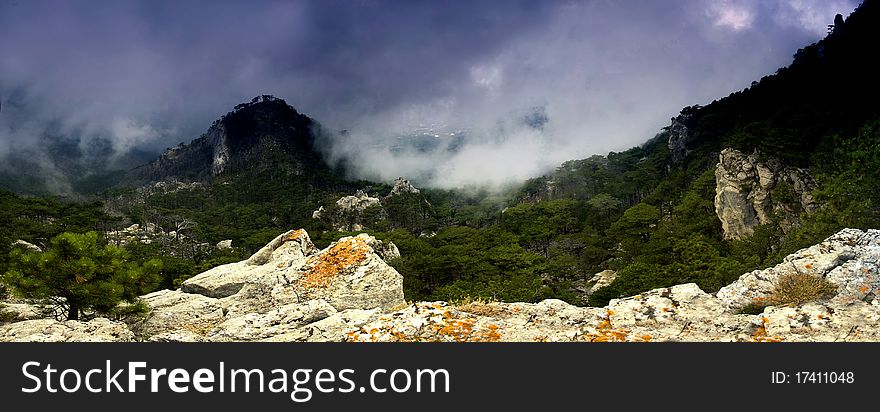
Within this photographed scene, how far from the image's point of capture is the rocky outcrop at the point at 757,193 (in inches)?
1727

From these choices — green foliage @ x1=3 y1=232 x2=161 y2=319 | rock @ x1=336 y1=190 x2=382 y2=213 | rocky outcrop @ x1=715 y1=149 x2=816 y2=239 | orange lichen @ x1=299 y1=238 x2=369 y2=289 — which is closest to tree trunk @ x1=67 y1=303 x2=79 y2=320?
green foliage @ x1=3 y1=232 x2=161 y2=319

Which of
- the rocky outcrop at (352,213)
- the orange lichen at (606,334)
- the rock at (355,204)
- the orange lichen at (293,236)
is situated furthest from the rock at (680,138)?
the orange lichen at (606,334)

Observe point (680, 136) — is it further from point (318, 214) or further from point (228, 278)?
point (228, 278)

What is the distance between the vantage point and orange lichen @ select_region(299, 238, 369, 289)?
14359mm

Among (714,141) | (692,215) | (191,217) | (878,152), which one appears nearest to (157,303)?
(878,152)

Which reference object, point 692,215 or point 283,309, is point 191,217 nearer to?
point 692,215

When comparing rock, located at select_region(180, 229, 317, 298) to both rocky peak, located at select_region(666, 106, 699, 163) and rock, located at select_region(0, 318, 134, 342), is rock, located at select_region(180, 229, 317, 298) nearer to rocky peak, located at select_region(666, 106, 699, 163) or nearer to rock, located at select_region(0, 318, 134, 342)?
rock, located at select_region(0, 318, 134, 342)

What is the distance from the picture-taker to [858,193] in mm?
26328

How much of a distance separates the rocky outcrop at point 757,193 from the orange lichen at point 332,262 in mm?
41018

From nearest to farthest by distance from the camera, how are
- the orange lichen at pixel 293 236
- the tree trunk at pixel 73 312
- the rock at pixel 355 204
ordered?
the tree trunk at pixel 73 312 → the orange lichen at pixel 293 236 → the rock at pixel 355 204

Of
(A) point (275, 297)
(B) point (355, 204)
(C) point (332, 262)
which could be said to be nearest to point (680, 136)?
(B) point (355, 204)

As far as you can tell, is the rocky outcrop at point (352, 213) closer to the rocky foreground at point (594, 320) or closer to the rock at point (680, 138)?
the rock at point (680, 138)

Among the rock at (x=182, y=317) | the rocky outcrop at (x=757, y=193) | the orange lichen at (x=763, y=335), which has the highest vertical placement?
the rocky outcrop at (x=757, y=193)
